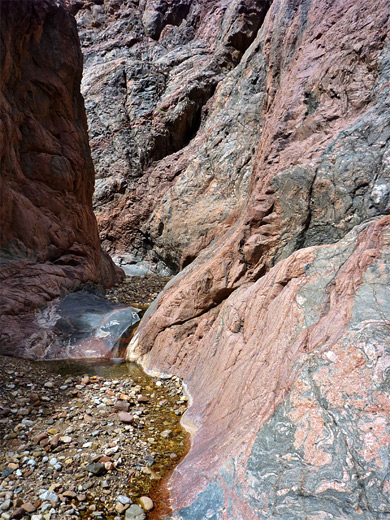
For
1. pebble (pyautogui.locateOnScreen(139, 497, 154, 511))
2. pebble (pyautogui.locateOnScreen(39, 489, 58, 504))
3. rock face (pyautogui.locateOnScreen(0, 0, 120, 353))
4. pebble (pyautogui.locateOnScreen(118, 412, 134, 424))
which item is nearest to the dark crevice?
pebble (pyautogui.locateOnScreen(118, 412, 134, 424))

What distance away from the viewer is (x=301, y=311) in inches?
151

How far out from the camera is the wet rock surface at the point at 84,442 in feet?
10.6

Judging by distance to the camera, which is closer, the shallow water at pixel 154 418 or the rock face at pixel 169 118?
the shallow water at pixel 154 418

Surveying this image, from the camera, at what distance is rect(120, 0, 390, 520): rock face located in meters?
2.71

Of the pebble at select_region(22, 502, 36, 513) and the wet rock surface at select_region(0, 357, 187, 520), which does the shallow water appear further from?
the pebble at select_region(22, 502, 36, 513)

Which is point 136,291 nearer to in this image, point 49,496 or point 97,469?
point 97,469

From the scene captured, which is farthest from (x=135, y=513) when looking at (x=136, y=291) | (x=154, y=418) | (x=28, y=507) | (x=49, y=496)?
(x=136, y=291)

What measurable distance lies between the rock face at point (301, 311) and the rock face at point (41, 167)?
2.91m

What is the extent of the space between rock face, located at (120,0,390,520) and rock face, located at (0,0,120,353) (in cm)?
291

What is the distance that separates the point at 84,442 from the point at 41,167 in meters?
7.51

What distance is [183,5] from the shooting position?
73.9 feet

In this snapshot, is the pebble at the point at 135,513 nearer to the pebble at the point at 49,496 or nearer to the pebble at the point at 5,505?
the pebble at the point at 49,496

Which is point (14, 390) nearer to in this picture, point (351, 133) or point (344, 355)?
point (344, 355)

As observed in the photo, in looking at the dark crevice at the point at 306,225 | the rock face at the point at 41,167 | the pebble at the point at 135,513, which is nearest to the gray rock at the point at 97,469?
the pebble at the point at 135,513
